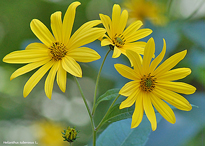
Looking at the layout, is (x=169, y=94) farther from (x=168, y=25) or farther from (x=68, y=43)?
(x=168, y=25)

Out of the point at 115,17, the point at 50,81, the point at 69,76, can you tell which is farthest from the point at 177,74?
the point at 69,76

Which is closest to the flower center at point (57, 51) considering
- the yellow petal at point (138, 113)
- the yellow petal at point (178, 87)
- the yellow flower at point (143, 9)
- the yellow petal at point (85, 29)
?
the yellow petal at point (85, 29)

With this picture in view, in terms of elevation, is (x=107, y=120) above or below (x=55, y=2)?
below

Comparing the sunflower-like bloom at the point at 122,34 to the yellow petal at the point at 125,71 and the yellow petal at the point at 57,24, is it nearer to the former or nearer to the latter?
the yellow petal at the point at 125,71

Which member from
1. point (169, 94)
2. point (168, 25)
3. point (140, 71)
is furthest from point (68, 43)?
point (168, 25)

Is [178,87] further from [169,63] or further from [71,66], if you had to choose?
[71,66]
